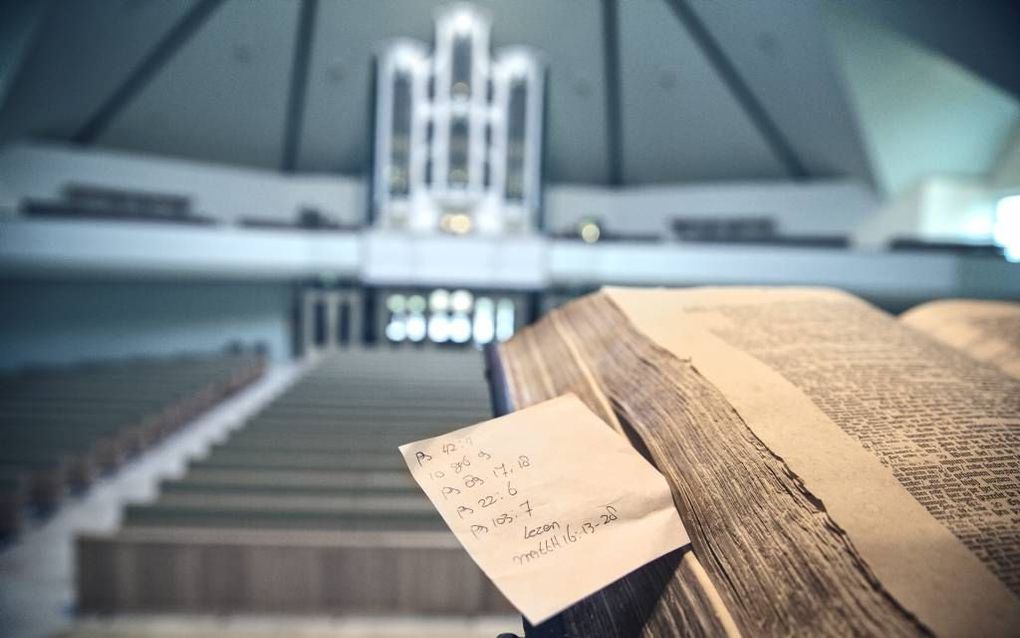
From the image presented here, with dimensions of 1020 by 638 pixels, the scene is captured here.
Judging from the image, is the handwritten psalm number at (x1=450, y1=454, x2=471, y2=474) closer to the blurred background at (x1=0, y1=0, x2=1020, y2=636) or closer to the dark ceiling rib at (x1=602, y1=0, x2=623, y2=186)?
the blurred background at (x1=0, y1=0, x2=1020, y2=636)

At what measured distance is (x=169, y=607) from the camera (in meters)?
2.49

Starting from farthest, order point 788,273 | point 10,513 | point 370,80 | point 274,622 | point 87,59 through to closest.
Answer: point 370,80 → point 788,273 → point 87,59 → point 10,513 → point 274,622

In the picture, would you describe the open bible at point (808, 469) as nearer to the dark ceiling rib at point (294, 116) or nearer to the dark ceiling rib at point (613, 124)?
the dark ceiling rib at point (613, 124)

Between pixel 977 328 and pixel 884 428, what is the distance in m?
0.69

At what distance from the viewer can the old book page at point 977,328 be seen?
33.2 inches

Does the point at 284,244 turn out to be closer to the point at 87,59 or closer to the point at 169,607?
the point at 87,59

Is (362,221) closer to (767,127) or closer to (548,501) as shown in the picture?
(767,127)

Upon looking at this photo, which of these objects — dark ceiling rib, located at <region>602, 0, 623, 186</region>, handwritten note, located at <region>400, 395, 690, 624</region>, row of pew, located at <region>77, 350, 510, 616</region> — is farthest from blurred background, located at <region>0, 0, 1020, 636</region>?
handwritten note, located at <region>400, 395, 690, 624</region>

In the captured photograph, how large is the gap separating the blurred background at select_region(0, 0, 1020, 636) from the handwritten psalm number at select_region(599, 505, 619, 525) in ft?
1.47

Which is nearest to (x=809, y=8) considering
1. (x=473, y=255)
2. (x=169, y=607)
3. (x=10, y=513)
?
(x=169, y=607)

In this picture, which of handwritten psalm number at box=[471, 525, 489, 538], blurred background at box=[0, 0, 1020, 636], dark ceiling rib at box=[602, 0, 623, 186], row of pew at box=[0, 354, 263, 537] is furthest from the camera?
dark ceiling rib at box=[602, 0, 623, 186]

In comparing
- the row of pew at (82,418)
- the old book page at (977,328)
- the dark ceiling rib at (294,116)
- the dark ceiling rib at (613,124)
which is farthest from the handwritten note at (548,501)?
the dark ceiling rib at (294,116)

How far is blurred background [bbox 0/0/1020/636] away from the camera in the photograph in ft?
7.88

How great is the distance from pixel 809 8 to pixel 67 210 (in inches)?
335
